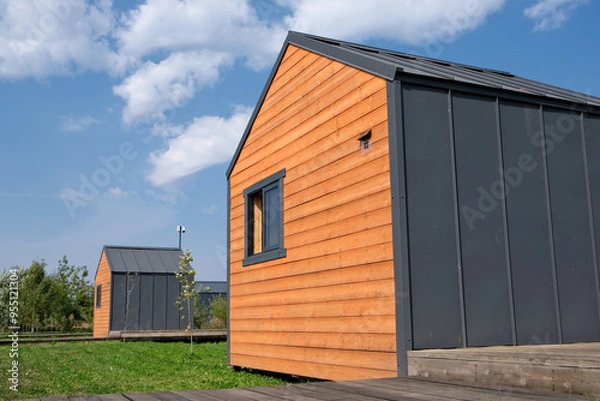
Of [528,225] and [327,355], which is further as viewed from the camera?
[327,355]

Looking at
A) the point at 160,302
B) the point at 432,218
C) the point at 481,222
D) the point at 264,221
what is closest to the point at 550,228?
the point at 481,222

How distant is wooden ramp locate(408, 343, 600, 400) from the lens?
3680 mm

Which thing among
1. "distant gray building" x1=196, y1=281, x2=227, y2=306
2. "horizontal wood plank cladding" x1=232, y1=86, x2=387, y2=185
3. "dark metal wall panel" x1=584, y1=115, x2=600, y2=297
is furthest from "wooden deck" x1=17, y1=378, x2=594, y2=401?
"distant gray building" x1=196, y1=281, x2=227, y2=306

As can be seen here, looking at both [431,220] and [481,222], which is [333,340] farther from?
[481,222]

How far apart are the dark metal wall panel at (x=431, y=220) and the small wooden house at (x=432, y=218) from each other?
0.01 meters

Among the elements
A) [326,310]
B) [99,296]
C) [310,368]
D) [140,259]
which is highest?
[140,259]

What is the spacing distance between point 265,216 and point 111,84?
304 centimetres

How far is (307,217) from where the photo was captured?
770cm

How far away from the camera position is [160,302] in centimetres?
2583

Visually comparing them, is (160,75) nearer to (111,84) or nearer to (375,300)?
(111,84)

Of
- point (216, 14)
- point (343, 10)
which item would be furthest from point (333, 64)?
point (216, 14)

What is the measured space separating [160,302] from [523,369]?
23.3 m

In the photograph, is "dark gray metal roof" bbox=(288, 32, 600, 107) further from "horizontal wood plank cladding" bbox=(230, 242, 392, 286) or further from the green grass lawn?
the green grass lawn

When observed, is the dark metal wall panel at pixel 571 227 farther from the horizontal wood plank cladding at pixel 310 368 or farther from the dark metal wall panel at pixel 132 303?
the dark metal wall panel at pixel 132 303
